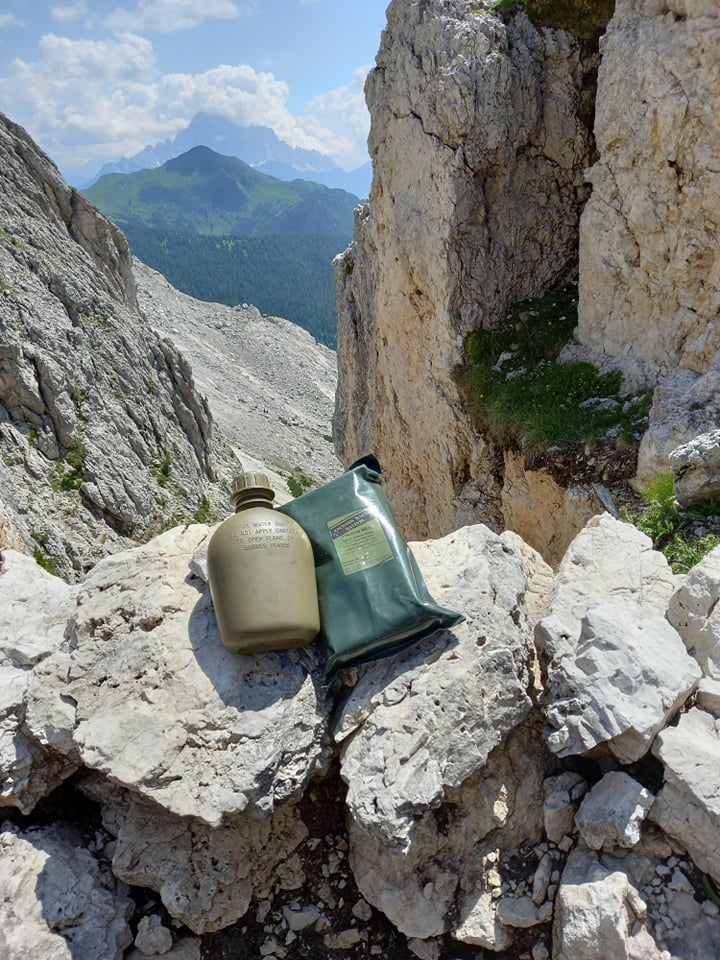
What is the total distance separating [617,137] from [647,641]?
Answer: 1203cm

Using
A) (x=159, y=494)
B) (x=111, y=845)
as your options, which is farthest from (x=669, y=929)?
(x=159, y=494)

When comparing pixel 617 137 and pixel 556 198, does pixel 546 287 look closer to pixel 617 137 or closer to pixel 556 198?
pixel 556 198

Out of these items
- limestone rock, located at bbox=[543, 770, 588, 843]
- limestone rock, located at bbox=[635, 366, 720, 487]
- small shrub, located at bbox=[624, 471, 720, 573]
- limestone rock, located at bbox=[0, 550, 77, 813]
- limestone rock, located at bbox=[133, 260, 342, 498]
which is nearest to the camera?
limestone rock, located at bbox=[543, 770, 588, 843]

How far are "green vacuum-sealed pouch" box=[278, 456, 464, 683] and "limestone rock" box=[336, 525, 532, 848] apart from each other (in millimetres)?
195

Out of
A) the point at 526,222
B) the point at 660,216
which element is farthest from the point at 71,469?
the point at 660,216

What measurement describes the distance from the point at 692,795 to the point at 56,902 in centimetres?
398

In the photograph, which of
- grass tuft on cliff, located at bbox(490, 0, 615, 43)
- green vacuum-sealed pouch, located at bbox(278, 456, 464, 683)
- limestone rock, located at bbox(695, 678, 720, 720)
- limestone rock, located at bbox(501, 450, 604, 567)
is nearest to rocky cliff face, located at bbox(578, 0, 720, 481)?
limestone rock, located at bbox(501, 450, 604, 567)

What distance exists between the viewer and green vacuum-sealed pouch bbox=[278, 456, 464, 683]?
4777 mm

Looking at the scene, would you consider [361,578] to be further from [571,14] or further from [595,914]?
[571,14]

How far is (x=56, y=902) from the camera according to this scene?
4191 millimetres

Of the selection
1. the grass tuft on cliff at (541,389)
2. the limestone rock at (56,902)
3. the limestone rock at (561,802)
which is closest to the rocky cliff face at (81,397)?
the grass tuft on cliff at (541,389)

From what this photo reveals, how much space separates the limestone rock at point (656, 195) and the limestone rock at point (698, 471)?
17.1 feet

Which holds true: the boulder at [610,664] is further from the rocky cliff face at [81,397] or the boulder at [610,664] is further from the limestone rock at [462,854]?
the rocky cliff face at [81,397]

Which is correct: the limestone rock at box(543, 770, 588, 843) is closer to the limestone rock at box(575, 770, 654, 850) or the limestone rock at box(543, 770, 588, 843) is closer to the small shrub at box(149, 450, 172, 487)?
the limestone rock at box(575, 770, 654, 850)
